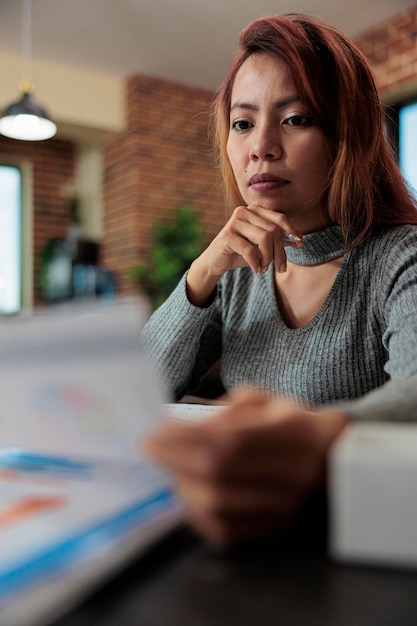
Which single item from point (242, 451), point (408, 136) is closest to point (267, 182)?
point (242, 451)

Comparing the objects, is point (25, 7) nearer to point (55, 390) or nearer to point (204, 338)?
point (204, 338)

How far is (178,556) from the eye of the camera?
0.34 m

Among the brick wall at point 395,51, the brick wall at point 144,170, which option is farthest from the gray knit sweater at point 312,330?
the brick wall at point 144,170

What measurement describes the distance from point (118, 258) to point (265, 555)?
4.92m

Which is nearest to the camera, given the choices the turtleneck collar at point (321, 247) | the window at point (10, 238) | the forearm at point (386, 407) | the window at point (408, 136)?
the forearm at point (386, 407)

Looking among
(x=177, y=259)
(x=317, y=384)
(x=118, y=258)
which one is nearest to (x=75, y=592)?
(x=317, y=384)

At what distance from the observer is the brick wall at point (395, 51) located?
13.2 ft

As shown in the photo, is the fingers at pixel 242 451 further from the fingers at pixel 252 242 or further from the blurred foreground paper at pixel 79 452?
the fingers at pixel 252 242

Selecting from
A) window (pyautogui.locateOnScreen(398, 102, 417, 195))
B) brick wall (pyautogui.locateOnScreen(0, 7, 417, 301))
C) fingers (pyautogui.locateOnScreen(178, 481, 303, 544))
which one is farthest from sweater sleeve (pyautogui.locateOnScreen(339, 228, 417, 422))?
brick wall (pyautogui.locateOnScreen(0, 7, 417, 301))

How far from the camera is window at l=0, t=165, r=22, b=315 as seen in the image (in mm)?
5422

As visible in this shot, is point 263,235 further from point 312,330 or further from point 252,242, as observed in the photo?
point 312,330

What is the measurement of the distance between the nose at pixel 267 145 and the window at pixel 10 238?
4.67 meters

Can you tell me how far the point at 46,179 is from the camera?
224 inches

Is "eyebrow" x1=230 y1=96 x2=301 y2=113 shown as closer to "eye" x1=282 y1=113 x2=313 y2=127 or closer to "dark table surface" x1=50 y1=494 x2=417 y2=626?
"eye" x1=282 y1=113 x2=313 y2=127
